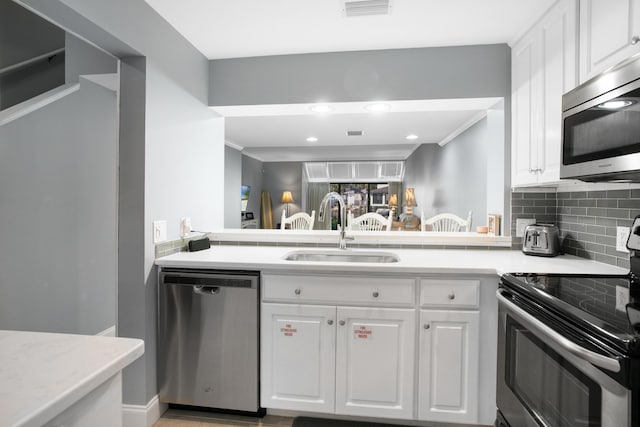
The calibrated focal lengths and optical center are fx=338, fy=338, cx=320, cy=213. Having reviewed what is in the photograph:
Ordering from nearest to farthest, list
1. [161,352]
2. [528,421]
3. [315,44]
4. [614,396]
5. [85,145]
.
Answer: [614,396], [528,421], [161,352], [315,44], [85,145]

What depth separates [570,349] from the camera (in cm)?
96

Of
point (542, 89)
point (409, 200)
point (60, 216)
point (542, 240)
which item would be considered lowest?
point (542, 240)

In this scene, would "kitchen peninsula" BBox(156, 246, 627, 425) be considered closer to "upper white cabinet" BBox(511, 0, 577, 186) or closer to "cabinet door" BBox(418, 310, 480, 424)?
"cabinet door" BBox(418, 310, 480, 424)

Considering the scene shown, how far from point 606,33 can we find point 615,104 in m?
0.40

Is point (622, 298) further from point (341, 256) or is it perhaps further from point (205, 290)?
point (205, 290)

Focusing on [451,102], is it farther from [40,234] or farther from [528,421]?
[40,234]

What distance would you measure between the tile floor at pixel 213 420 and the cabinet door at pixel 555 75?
6.24 feet

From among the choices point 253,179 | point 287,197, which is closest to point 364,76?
point 253,179

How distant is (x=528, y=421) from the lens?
1.22 m

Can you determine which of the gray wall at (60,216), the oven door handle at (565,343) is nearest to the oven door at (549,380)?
the oven door handle at (565,343)

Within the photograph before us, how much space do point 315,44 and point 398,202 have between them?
762 cm

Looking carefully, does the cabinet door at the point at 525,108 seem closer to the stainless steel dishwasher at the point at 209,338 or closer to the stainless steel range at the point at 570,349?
the stainless steel range at the point at 570,349

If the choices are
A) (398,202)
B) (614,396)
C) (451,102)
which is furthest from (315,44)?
(398,202)

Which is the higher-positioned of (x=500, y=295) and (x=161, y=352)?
(x=500, y=295)
